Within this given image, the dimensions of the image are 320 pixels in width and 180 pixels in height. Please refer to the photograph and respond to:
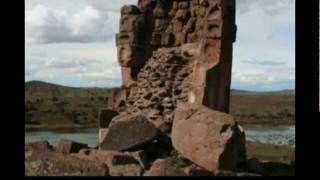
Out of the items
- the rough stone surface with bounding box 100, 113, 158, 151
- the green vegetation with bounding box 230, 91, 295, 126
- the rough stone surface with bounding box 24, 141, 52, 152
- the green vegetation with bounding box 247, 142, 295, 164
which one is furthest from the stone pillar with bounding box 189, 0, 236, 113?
the green vegetation with bounding box 230, 91, 295, 126

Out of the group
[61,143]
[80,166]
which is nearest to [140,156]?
[80,166]

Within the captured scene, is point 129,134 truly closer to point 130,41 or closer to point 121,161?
point 121,161

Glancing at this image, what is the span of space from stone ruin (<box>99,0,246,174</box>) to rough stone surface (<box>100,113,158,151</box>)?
0.02 meters

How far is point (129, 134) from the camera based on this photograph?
47.3 ft

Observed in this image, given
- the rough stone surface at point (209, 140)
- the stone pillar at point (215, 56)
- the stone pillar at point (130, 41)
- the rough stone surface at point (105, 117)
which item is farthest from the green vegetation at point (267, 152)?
the rough stone surface at point (209, 140)

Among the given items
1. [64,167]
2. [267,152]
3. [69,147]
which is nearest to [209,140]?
[64,167]

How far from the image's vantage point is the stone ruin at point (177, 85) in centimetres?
1336

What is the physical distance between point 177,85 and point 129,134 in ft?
16.0

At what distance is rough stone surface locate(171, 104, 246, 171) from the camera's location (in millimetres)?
12841

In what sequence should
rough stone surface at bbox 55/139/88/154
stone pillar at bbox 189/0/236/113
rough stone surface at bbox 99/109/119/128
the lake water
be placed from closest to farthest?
rough stone surface at bbox 55/139/88/154 → stone pillar at bbox 189/0/236/113 → rough stone surface at bbox 99/109/119/128 → the lake water

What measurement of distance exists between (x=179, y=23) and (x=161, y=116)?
3.78 metres

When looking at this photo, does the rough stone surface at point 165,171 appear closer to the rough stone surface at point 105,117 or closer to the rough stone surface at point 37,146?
the rough stone surface at point 37,146

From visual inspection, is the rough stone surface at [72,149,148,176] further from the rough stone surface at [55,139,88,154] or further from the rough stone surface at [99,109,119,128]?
the rough stone surface at [99,109,119,128]
